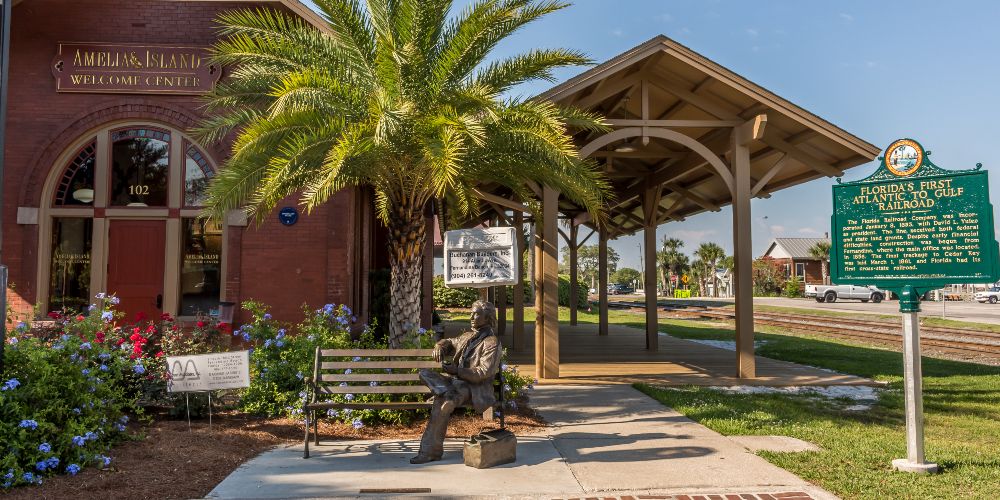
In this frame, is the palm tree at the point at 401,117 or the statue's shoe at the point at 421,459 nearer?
the statue's shoe at the point at 421,459

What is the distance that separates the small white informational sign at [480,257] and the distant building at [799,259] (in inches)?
2969

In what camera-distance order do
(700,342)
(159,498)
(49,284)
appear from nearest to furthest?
(159,498) → (49,284) → (700,342)

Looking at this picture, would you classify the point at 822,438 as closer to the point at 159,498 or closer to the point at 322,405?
the point at 322,405

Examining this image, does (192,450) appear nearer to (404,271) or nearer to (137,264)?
(404,271)

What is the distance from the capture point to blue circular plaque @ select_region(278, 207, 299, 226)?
33.9ft

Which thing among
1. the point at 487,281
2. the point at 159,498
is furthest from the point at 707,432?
the point at 159,498

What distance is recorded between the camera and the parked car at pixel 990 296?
51531 millimetres

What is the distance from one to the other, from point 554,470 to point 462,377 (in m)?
1.09

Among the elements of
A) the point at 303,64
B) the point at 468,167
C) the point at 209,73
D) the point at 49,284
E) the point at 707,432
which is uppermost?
the point at 209,73

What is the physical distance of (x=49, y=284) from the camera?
404 inches

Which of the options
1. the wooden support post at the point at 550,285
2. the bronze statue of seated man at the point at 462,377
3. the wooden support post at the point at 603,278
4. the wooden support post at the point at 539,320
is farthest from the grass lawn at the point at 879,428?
the wooden support post at the point at 603,278

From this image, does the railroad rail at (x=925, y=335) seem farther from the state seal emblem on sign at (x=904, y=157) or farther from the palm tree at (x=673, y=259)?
the palm tree at (x=673, y=259)

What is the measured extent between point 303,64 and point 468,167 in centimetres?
234

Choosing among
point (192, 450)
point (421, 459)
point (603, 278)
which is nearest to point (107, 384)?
point (192, 450)
